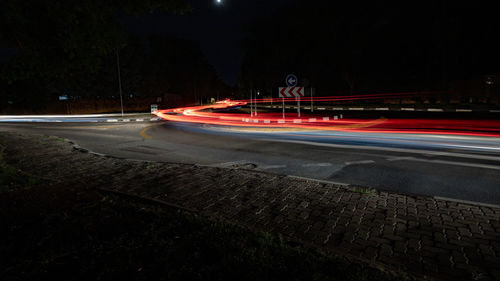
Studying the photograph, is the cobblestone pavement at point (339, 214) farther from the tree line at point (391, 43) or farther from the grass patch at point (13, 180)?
the tree line at point (391, 43)

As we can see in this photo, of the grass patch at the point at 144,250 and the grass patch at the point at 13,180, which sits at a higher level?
the grass patch at the point at 13,180

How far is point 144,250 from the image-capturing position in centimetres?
363

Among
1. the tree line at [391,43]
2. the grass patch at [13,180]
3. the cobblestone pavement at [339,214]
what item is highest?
the tree line at [391,43]

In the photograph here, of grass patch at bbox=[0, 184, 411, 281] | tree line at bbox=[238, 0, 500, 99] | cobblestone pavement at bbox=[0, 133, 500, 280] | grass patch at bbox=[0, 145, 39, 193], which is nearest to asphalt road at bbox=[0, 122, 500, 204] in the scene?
cobblestone pavement at bbox=[0, 133, 500, 280]

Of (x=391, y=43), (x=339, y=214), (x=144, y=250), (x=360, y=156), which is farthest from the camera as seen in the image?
(x=391, y=43)

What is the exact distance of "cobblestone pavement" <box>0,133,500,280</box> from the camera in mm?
3592

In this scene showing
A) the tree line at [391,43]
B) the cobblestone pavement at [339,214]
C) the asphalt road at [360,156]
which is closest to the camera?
the cobblestone pavement at [339,214]

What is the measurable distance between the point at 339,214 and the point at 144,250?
2.86 m

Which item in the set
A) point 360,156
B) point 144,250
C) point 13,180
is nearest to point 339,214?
point 144,250

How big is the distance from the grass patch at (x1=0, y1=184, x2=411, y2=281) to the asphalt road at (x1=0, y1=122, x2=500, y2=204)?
358 centimetres

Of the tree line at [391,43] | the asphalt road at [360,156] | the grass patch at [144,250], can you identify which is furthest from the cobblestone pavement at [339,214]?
the tree line at [391,43]

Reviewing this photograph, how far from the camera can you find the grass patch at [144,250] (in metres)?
3.17

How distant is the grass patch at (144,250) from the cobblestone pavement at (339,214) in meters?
0.46

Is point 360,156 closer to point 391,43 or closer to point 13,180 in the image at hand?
point 13,180
